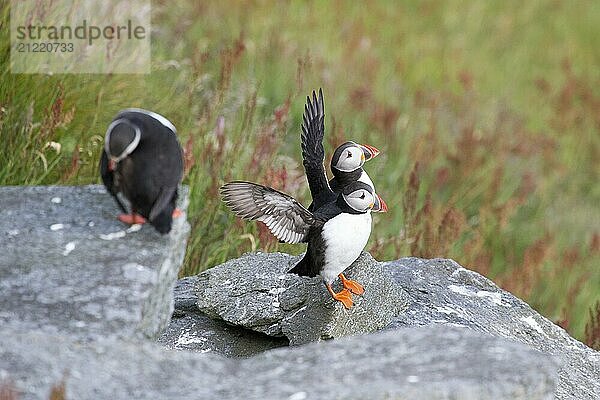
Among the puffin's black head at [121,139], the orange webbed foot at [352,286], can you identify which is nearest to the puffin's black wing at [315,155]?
the orange webbed foot at [352,286]

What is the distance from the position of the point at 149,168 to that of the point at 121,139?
137 millimetres

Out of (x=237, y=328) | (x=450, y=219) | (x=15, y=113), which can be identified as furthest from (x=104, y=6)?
(x=237, y=328)

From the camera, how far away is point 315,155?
3.93 m

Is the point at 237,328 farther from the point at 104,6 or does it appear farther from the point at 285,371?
the point at 104,6

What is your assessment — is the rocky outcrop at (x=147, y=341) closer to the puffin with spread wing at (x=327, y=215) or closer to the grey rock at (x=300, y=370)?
the grey rock at (x=300, y=370)

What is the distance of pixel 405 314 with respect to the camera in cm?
423

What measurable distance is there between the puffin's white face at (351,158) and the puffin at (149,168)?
2.72 ft

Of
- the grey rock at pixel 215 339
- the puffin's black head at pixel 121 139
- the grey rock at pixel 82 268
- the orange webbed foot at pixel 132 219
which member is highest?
the puffin's black head at pixel 121 139

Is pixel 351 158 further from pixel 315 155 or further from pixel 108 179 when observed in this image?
pixel 108 179

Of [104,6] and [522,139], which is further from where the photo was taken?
[522,139]

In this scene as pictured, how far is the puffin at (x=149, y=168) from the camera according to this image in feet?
10.2

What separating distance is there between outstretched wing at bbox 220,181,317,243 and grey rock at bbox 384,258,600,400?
722 millimetres

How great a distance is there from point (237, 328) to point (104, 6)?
3359 millimetres

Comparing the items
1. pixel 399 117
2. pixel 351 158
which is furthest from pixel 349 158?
pixel 399 117
